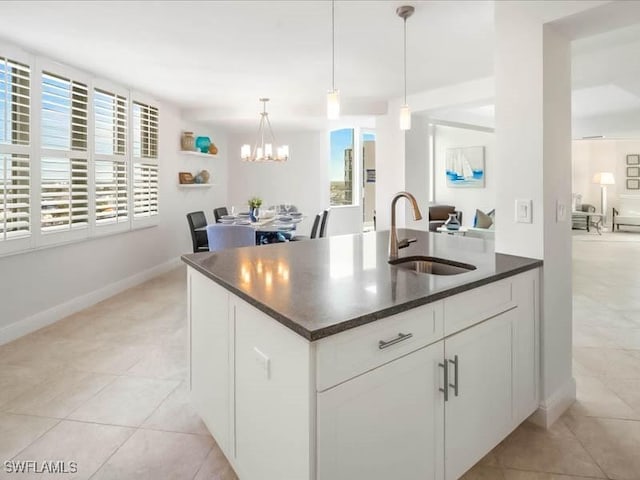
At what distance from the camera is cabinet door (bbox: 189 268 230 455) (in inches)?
66.1

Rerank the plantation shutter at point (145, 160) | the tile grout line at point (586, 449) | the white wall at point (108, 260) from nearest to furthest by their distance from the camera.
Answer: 1. the tile grout line at point (586, 449)
2. the white wall at point (108, 260)
3. the plantation shutter at point (145, 160)

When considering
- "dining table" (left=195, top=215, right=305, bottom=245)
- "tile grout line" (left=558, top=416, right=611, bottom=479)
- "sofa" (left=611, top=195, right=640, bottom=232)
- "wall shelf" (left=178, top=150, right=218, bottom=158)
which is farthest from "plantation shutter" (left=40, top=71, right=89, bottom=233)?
"sofa" (left=611, top=195, right=640, bottom=232)

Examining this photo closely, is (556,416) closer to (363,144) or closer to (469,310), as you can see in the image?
(469,310)

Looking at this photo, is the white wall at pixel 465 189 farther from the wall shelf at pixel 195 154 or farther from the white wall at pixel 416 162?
the wall shelf at pixel 195 154

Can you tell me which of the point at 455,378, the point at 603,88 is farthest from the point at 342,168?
the point at 455,378

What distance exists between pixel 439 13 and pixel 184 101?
3.96 m

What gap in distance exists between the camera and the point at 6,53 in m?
3.16

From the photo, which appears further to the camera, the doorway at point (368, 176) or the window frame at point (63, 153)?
the doorway at point (368, 176)

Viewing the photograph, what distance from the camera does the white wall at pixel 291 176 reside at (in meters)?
7.76

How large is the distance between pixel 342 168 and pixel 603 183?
727cm

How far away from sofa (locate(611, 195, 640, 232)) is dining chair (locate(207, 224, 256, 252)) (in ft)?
35.5

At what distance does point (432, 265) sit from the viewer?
2.14 m

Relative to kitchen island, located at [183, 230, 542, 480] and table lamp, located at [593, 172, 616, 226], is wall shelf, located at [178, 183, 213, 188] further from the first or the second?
table lamp, located at [593, 172, 616, 226]

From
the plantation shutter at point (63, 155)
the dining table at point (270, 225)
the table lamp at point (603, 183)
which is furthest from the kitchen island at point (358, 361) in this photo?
the table lamp at point (603, 183)
